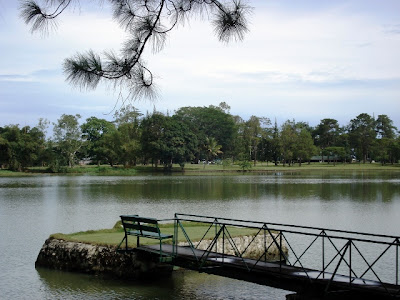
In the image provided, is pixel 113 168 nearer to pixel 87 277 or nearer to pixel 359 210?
pixel 359 210

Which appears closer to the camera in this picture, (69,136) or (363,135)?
(69,136)

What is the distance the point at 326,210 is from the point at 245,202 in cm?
629

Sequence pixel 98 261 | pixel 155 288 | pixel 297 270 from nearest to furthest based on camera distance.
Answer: pixel 297 270
pixel 155 288
pixel 98 261

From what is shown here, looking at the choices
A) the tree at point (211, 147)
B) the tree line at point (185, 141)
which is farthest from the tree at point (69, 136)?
the tree at point (211, 147)

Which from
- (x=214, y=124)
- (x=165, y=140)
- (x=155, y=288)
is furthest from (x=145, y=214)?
(x=214, y=124)

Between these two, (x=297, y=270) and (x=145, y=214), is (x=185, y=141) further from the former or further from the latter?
(x=297, y=270)

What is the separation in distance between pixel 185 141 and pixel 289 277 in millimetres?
84675

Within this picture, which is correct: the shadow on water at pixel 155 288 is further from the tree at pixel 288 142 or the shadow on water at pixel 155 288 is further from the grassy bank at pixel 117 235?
the tree at pixel 288 142

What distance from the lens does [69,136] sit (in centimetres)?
9350

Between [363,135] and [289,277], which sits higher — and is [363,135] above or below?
above

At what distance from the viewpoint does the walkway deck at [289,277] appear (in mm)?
9180

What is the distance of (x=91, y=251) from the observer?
14195 millimetres

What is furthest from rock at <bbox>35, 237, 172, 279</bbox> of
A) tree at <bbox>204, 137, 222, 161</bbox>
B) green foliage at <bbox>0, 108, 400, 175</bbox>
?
tree at <bbox>204, 137, 222, 161</bbox>

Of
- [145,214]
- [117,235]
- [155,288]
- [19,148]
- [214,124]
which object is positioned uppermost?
[214,124]
